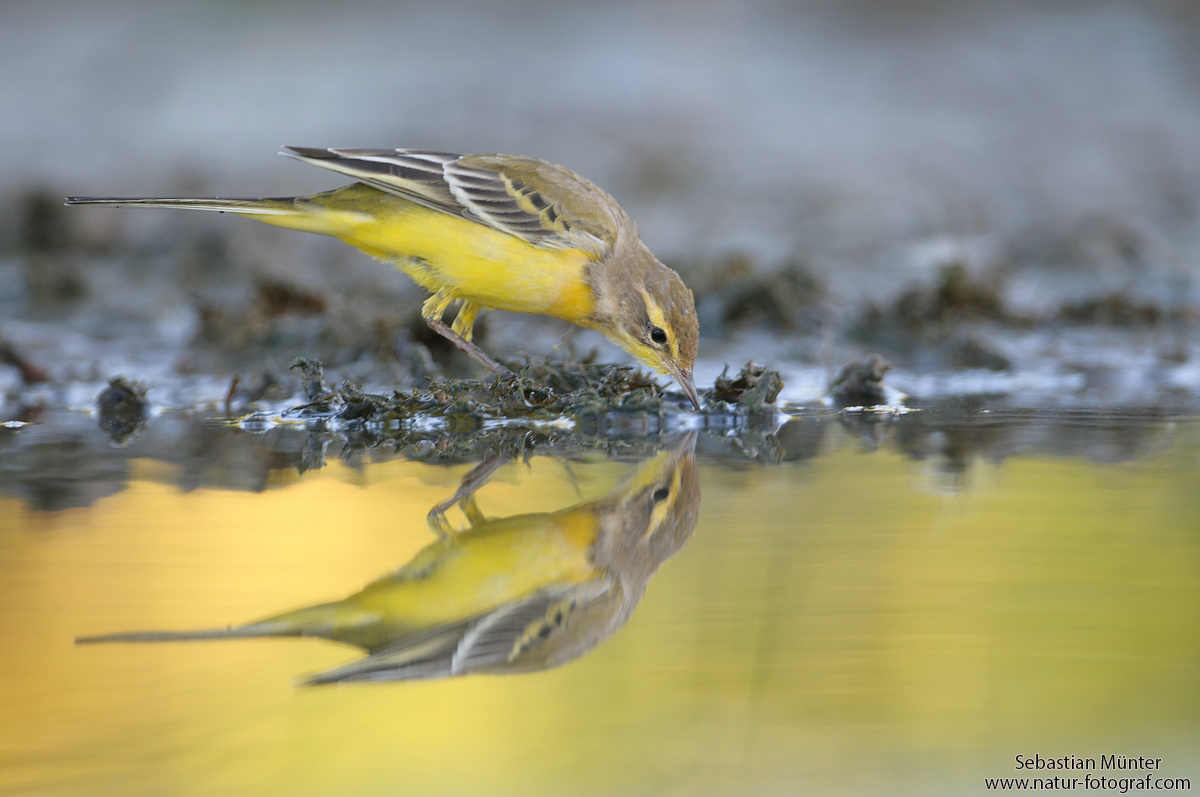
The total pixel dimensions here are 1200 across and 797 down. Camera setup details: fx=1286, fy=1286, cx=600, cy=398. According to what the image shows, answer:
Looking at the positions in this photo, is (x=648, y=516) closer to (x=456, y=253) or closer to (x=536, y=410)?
(x=536, y=410)

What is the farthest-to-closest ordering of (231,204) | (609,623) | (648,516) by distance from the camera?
(231,204) → (648,516) → (609,623)

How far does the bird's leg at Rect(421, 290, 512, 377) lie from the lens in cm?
626

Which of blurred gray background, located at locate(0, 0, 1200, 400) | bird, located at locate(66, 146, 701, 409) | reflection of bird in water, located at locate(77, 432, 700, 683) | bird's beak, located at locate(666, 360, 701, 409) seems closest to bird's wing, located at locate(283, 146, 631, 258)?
bird, located at locate(66, 146, 701, 409)

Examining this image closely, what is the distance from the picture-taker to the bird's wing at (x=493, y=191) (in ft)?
19.7

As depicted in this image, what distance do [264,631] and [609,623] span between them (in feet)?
2.64

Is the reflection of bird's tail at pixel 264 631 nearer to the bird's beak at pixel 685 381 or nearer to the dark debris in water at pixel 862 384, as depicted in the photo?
the bird's beak at pixel 685 381

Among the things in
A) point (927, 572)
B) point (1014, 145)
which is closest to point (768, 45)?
point (1014, 145)

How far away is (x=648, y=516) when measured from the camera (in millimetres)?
3996

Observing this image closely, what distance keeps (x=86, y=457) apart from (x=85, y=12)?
13.7 meters

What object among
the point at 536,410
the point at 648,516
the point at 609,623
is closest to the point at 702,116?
the point at 536,410

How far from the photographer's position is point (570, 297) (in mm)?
6113

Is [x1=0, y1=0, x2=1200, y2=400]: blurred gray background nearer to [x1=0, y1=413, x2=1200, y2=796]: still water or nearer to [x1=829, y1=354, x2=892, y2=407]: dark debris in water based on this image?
[x1=829, y1=354, x2=892, y2=407]: dark debris in water

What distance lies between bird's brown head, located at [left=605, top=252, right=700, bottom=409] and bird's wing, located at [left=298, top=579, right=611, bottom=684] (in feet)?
9.34

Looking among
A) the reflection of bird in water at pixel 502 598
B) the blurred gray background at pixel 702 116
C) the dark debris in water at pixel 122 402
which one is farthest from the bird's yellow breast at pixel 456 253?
the blurred gray background at pixel 702 116
